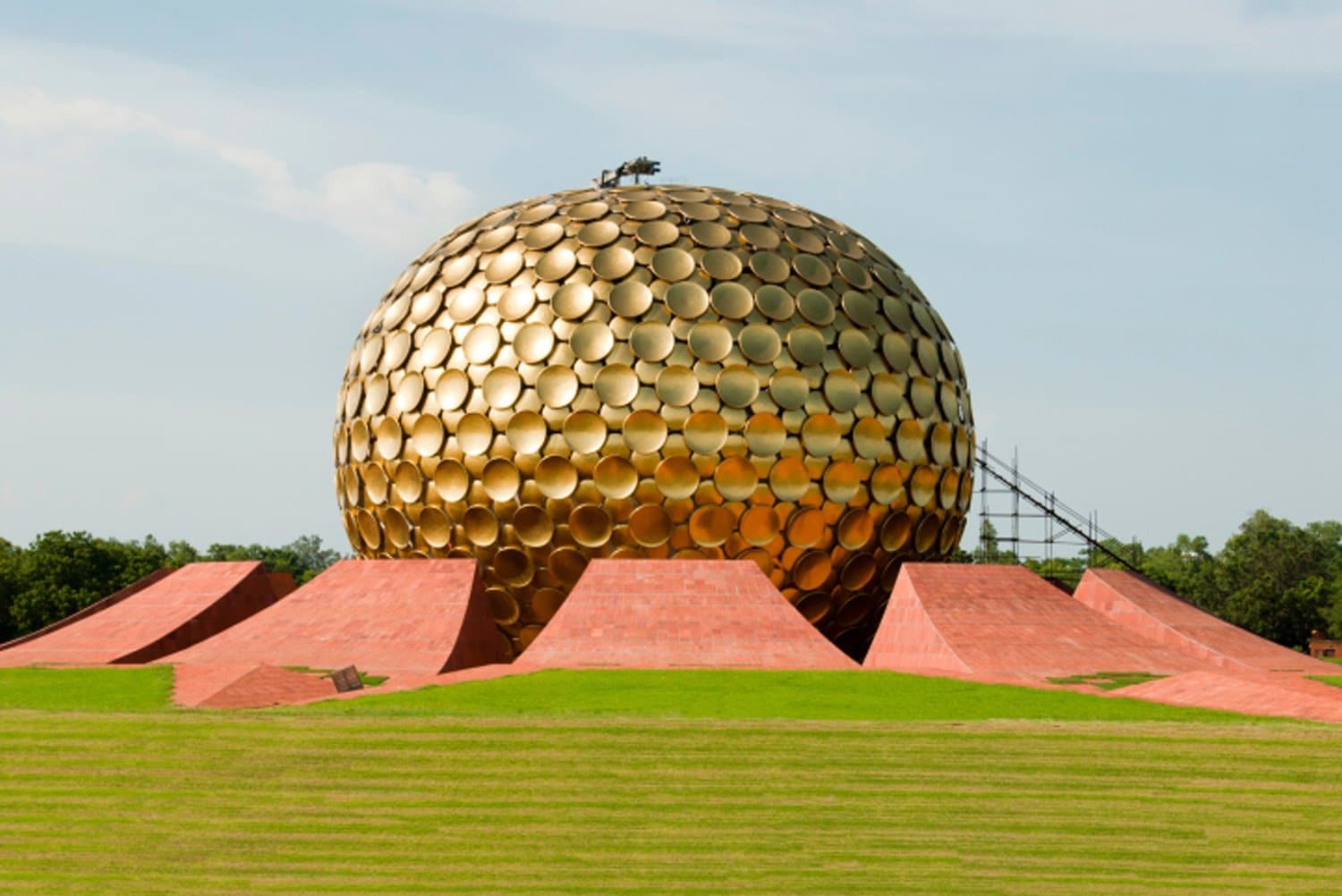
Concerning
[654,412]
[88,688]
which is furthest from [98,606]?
[654,412]

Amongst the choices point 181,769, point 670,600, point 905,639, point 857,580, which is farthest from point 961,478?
point 181,769

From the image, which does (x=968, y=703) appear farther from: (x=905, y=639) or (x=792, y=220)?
(x=792, y=220)

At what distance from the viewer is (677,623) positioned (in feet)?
73.6

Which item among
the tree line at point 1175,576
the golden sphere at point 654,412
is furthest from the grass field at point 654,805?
the tree line at point 1175,576

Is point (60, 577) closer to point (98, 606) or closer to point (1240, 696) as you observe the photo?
point (98, 606)

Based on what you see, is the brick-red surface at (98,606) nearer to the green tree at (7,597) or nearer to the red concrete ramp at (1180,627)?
the red concrete ramp at (1180,627)

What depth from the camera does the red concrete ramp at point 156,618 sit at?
81.4 feet

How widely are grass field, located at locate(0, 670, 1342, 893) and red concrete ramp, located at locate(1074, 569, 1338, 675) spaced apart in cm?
1012

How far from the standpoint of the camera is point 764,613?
2270cm

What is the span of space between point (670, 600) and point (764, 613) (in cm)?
159

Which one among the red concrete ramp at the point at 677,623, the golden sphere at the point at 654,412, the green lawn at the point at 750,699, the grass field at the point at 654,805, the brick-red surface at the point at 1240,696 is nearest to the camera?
the grass field at the point at 654,805

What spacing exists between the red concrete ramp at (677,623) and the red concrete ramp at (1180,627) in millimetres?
7398

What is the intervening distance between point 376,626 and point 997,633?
10.3 m

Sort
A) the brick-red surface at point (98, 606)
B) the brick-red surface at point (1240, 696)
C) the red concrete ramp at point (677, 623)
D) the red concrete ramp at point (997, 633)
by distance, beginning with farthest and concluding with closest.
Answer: the brick-red surface at point (98, 606) < the red concrete ramp at point (997, 633) < the red concrete ramp at point (677, 623) < the brick-red surface at point (1240, 696)
